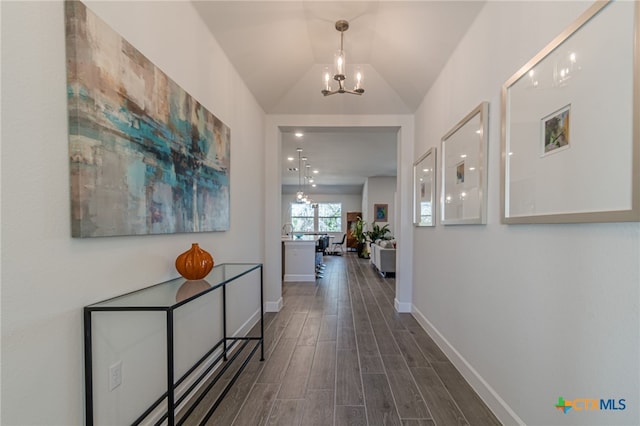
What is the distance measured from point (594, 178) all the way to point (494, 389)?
140 cm

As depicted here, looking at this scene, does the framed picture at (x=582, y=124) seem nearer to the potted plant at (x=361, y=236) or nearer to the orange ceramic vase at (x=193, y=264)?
the orange ceramic vase at (x=193, y=264)

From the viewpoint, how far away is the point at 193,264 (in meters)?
1.64

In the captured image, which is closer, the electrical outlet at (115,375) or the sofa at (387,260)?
the electrical outlet at (115,375)

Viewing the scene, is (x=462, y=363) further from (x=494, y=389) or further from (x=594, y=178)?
(x=594, y=178)

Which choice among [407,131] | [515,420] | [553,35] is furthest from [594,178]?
[407,131]

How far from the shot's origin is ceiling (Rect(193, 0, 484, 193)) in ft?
6.97

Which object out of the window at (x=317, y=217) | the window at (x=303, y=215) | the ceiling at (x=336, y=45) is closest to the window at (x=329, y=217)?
the window at (x=317, y=217)

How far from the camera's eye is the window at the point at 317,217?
1252 centimetres

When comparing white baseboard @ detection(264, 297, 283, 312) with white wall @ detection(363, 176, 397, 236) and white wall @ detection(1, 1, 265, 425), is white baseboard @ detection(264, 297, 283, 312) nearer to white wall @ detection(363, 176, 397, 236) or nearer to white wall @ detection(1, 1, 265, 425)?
white wall @ detection(1, 1, 265, 425)

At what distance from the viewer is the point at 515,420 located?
1.51m

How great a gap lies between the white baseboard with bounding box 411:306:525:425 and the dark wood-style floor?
0.05m

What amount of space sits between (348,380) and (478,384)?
35.3 inches

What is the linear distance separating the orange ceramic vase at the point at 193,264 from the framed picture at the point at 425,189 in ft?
7.40

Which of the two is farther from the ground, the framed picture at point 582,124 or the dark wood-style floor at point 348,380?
the framed picture at point 582,124
